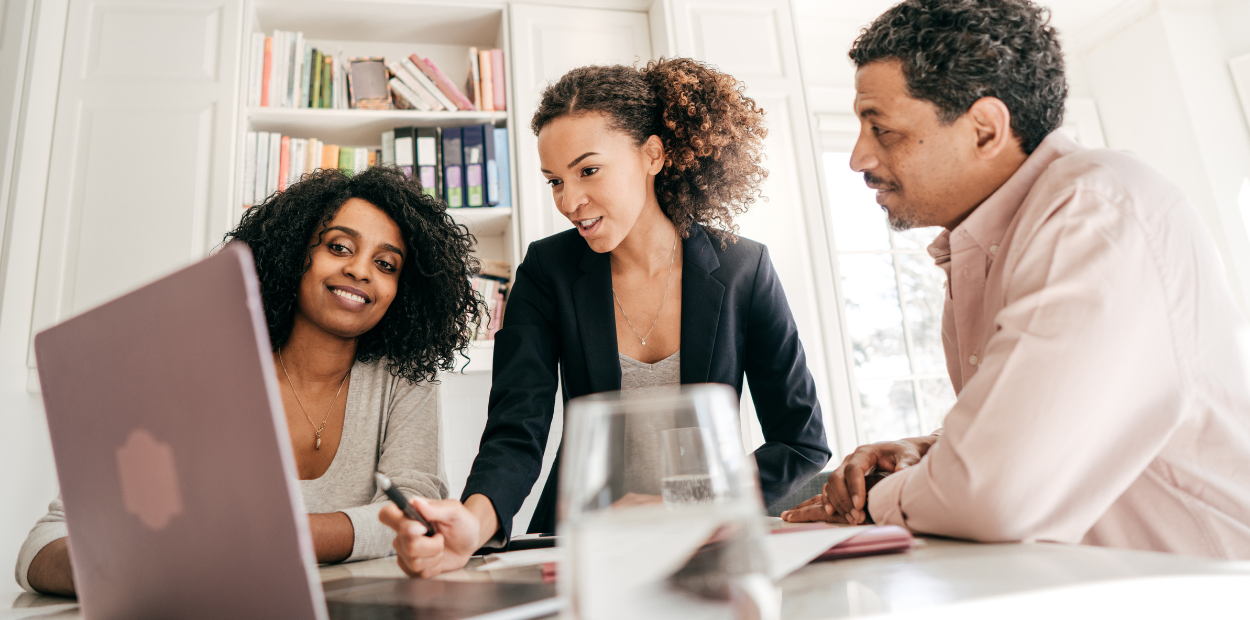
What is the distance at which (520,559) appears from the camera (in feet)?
2.46

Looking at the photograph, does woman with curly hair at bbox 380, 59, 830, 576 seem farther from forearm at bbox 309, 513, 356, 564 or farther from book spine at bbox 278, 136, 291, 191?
book spine at bbox 278, 136, 291, 191

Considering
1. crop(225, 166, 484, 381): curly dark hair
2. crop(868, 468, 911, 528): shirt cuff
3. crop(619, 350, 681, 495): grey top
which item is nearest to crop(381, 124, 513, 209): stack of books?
crop(225, 166, 484, 381): curly dark hair

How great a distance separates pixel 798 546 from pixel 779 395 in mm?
881

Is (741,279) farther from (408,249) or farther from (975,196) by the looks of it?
(408,249)

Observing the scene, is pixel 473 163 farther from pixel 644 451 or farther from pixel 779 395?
pixel 644 451

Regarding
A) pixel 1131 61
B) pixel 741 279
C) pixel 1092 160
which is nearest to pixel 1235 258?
pixel 1131 61

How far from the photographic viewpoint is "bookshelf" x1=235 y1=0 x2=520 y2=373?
2.48 m

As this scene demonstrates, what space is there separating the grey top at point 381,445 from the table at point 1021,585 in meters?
0.82

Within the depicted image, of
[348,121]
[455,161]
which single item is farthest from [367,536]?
[348,121]

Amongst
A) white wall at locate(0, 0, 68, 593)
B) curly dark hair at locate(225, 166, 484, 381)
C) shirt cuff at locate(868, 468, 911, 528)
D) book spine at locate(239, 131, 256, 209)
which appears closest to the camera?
shirt cuff at locate(868, 468, 911, 528)

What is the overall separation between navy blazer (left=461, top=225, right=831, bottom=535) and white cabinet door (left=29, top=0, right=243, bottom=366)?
1398 millimetres

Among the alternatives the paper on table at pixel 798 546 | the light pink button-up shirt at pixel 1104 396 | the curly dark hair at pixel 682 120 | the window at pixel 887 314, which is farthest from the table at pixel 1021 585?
the window at pixel 887 314

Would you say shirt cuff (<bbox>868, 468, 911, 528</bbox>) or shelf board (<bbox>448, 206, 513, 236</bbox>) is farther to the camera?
shelf board (<bbox>448, 206, 513, 236</bbox>)

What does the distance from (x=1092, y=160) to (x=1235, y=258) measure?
3.74 m
